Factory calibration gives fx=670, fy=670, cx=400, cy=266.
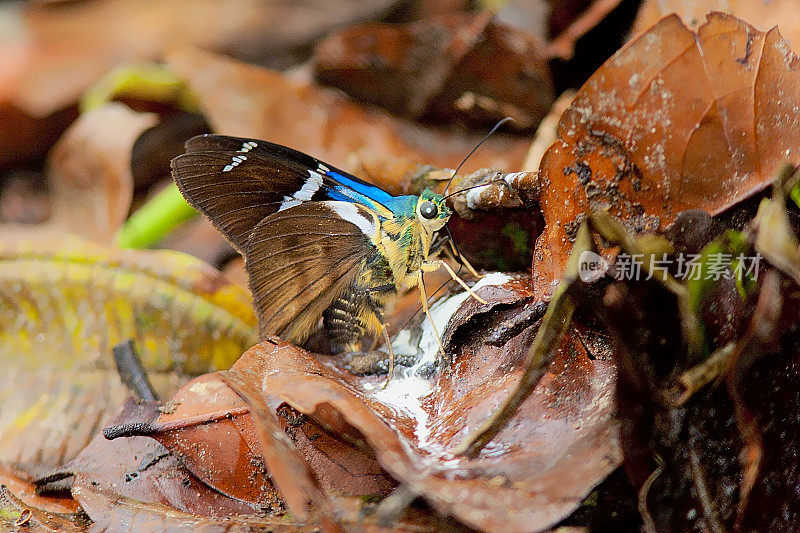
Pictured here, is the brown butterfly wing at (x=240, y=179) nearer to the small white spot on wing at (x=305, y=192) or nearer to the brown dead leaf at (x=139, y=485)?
the small white spot on wing at (x=305, y=192)

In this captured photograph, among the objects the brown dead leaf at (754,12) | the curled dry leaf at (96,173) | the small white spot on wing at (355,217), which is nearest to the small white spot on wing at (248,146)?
the small white spot on wing at (355,217)

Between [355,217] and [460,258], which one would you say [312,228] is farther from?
[460,258]

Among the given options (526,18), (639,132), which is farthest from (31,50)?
(639,132)

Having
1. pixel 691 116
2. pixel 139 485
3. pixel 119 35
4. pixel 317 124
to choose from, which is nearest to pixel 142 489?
pixel 139 485

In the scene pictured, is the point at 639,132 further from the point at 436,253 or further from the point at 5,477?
the point at 5,477

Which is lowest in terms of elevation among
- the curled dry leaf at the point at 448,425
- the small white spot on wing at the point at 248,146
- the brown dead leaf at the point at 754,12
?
the curled dry leaf at the point at 448,425

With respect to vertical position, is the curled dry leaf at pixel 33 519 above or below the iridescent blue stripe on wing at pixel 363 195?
below

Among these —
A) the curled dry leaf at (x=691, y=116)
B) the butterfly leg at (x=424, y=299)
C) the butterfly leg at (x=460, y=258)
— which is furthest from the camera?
the butterfly leg at (x=460, y=258)
